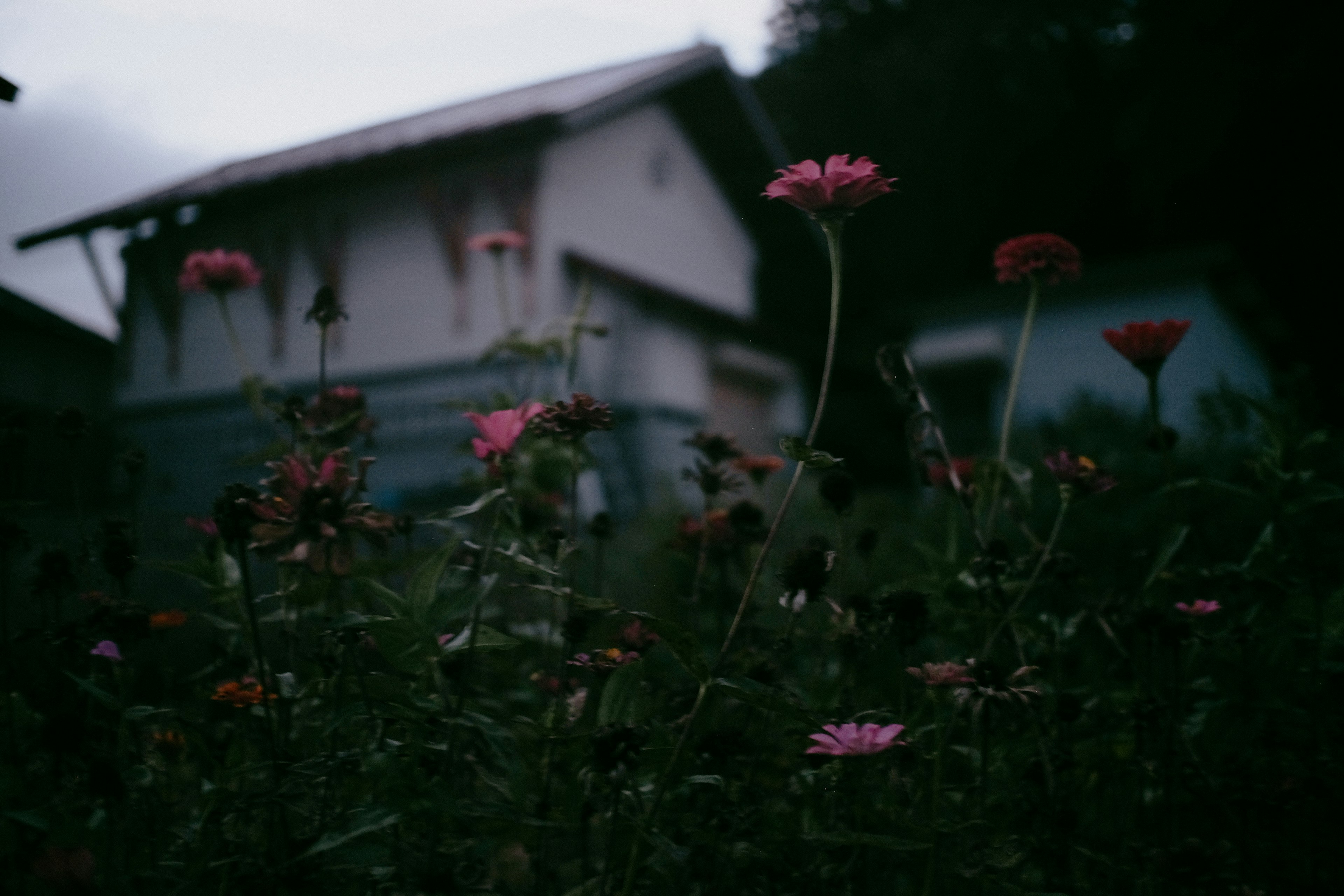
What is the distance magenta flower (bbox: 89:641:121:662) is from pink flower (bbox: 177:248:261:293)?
3.75 ft

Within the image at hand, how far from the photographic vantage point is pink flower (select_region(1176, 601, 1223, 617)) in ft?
4.26

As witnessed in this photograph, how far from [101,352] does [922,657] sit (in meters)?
6.11

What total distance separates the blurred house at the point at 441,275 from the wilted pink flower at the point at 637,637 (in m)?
4.93

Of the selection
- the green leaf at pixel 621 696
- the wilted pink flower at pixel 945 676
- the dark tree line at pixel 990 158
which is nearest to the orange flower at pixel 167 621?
the green leaf at pixel 621 696

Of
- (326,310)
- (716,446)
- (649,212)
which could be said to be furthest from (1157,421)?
(649,212)

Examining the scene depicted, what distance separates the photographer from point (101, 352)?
625 cm

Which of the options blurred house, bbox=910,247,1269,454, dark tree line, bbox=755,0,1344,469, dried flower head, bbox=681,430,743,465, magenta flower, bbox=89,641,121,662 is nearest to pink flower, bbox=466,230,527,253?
dried flower head, bbox=681,430,743,465

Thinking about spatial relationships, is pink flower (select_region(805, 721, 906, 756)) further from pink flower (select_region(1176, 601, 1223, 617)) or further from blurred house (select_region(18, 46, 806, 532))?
blurred house (select_region(18, 46, 806, 532))

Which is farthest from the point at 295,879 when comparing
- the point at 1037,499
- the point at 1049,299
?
the point at 1049,299

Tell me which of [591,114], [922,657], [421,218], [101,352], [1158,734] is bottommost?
[922,657]

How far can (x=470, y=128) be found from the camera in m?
6.98

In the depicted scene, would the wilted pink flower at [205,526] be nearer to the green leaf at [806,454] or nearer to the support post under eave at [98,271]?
the green leaf at [806,454]

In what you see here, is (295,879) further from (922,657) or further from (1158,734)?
(922,657)

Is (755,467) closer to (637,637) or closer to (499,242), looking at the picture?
(637,637)
